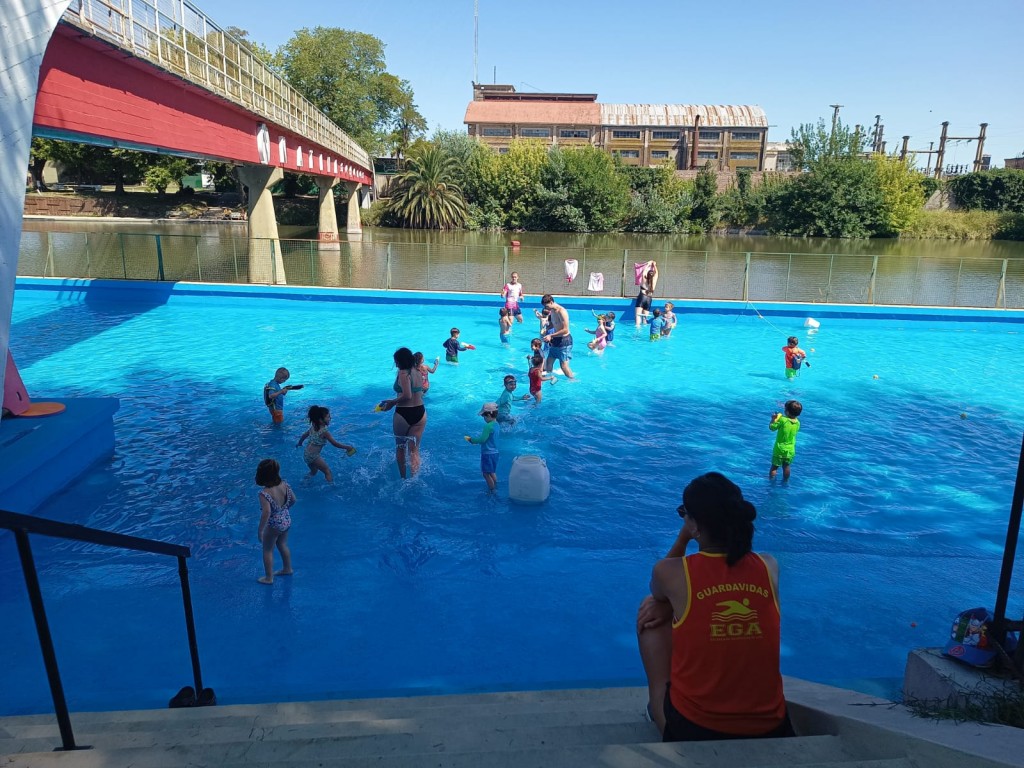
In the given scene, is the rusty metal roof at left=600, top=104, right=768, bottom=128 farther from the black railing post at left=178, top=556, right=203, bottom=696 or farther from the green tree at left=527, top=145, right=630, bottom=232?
the black railing post at left=178, top=556, right=203, bottom=696

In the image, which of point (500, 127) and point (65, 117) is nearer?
point (65, 117)

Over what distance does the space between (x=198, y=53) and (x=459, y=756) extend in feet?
61.3

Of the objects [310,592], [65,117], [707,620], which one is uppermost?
[65,117]

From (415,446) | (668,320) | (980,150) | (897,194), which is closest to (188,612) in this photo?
(415,446)

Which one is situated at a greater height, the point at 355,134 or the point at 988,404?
the point at 355,134

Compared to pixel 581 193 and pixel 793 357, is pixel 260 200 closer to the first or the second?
pixel 793 357

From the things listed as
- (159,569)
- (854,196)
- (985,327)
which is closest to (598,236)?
(854,196)

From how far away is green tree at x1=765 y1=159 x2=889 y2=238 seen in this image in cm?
5894

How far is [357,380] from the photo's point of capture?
14.4 m

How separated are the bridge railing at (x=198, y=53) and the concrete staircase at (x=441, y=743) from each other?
11.4 metres

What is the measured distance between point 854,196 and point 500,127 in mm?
47467

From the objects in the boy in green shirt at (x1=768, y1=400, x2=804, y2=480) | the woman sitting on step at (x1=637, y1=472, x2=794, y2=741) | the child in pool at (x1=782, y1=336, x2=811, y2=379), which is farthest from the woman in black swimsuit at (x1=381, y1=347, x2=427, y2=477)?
the child in pool at (x1=782, y1=336, x2=811, y2=379)

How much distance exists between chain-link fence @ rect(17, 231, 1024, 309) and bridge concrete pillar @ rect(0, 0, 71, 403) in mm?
14365

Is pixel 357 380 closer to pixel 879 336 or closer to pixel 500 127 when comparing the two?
pixel 879 336
